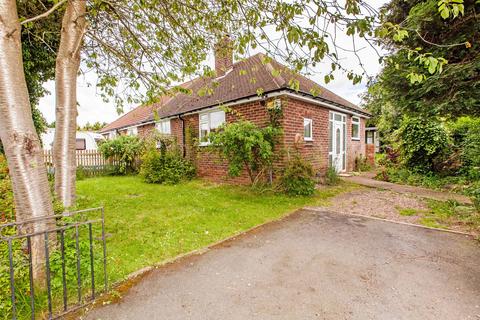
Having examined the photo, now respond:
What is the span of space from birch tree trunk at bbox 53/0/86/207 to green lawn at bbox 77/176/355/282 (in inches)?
51.3

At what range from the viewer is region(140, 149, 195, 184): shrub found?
1039cm

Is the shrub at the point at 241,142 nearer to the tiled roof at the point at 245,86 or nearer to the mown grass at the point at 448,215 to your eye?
the tiled roof at the point at 245,86

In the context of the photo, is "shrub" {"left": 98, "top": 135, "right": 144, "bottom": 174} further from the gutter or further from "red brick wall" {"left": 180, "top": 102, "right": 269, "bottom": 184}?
the gutter

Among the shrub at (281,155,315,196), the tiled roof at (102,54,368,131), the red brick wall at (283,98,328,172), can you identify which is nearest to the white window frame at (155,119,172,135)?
the tiled roof at (102,54,368,131)

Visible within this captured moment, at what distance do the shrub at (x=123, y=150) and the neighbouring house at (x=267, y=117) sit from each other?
1.84 meters

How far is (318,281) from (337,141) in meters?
9.76

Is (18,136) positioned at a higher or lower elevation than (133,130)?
lower

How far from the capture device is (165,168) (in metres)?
10.7

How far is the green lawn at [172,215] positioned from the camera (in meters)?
3.69

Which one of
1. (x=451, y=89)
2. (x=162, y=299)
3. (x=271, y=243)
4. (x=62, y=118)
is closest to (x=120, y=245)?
(x=162, y=299)

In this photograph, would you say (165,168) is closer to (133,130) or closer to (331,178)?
(331,178)

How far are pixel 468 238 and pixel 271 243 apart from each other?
3383 millimetres

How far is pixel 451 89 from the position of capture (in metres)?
5.77

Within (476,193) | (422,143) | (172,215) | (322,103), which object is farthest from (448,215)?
(172,215)
